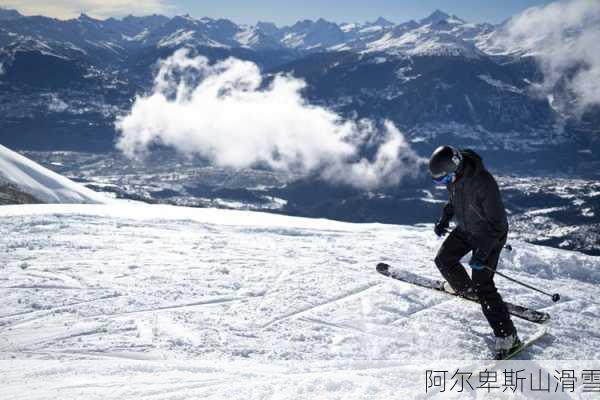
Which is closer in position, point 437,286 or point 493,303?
point 493,303

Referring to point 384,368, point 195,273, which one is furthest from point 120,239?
point 384,368

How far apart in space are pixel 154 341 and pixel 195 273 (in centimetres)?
360

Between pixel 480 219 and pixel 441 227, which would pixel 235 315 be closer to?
pixel 441 227

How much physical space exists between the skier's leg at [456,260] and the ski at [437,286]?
0.88 meters

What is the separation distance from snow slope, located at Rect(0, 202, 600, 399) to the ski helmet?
285cm

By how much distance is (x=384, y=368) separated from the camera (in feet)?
22.7

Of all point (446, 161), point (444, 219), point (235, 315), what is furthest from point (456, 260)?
point (235, 315)

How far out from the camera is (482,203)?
289 inches

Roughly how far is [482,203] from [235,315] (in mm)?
4591

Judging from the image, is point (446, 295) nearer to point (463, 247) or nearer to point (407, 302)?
point (407, 302)

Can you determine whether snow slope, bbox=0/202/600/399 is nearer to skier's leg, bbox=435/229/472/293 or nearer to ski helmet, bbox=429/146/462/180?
skier's leg, bbox=435/229/472/293

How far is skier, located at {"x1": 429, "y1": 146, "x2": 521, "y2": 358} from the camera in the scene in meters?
7.22

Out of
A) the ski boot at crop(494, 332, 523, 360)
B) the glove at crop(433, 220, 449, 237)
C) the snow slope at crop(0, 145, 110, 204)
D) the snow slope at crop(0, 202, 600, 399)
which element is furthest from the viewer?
the snow slope at crop(0, 145, 110, 204)

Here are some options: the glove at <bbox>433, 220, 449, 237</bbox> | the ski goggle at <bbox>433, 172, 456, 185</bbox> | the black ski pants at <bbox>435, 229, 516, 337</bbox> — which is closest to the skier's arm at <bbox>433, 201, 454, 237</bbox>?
the glove at <bbox>433, 220, 449, 237</bbox>
